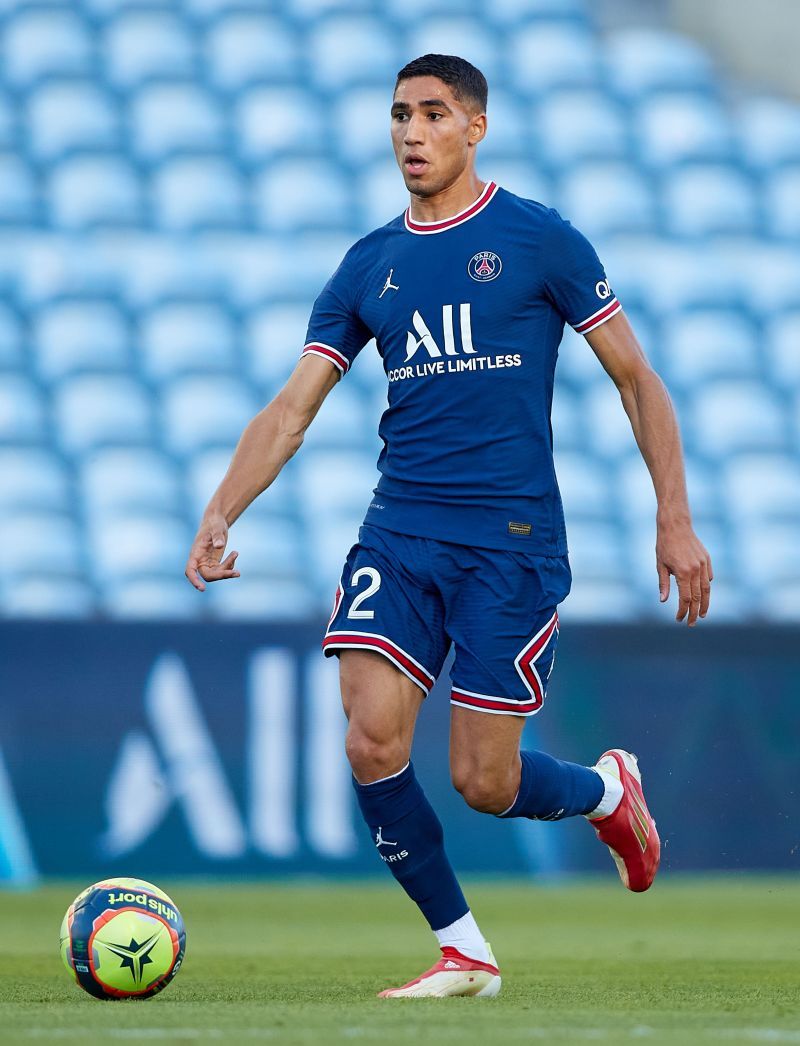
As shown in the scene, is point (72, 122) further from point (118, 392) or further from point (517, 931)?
point (517, 931)

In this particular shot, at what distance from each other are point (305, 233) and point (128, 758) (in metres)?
4.96

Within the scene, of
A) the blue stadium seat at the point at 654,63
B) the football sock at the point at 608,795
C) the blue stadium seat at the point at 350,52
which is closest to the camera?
the football sock at the point at 608,795

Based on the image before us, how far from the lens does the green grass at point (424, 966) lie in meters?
3.16

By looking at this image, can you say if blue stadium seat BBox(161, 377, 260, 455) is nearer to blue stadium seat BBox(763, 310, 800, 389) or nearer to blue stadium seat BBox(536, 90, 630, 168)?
blue stadium seat BBox(536, 90, 630, 168)

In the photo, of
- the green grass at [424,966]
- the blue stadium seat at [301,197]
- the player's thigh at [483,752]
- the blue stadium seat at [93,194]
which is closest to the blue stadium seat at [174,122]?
the blue stadium seat at [93,194]

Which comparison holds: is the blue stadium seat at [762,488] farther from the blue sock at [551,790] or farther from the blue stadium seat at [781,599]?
the blue sock at [551,790]

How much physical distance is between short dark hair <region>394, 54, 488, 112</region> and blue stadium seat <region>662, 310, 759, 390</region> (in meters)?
7.05

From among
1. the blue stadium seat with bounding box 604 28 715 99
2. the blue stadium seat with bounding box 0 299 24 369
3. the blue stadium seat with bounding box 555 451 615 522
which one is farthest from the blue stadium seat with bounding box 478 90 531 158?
the blue stadium seat with bounding box 0 299 24 369

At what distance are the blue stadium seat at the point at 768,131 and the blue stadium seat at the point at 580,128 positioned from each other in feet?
2.88

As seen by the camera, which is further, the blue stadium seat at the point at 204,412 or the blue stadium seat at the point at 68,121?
the blue stadium seat at the point at 68,121

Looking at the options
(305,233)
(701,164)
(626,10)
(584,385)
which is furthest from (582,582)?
(626,10)

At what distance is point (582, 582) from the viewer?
31.6ft

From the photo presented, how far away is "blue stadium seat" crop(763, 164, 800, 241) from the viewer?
1234 cm

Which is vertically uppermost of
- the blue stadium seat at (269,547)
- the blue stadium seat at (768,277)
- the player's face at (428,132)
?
the blue stadium seat at (768,277)
